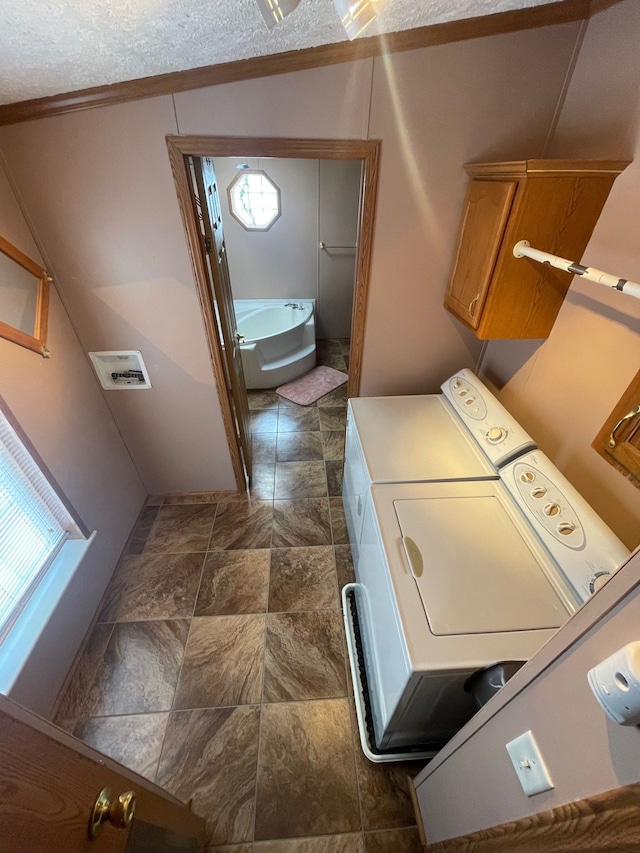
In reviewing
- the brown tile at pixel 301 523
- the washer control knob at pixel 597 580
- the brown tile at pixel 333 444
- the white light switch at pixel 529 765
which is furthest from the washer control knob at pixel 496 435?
the brown tile at pixel 333 444

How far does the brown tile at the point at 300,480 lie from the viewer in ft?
8.43

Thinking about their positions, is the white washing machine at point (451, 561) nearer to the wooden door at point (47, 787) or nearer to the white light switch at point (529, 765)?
the white light switch at point (529, 765)

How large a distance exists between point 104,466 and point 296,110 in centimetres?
192

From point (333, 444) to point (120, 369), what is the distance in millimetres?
1670

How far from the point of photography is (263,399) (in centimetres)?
358

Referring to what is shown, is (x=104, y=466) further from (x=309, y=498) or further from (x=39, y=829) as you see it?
(x=39, y=829)

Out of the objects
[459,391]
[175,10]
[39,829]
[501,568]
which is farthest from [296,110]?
[39,829]

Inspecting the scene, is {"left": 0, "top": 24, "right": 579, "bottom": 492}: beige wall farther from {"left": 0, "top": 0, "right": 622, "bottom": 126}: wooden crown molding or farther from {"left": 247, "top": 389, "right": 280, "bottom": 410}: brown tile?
{"left": 247, "top": 389, "right": 280, "bottom": 410}: brown tile

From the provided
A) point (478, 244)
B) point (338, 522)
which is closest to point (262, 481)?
point (338, 522)

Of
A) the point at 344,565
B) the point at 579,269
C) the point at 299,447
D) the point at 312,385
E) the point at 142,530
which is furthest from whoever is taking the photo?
the point at 312,385

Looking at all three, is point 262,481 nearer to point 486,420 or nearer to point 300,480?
point 300,480

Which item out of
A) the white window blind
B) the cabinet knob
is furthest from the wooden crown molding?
the white window blind

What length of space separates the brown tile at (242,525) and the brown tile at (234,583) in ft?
0.21

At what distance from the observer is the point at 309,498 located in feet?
8.32
